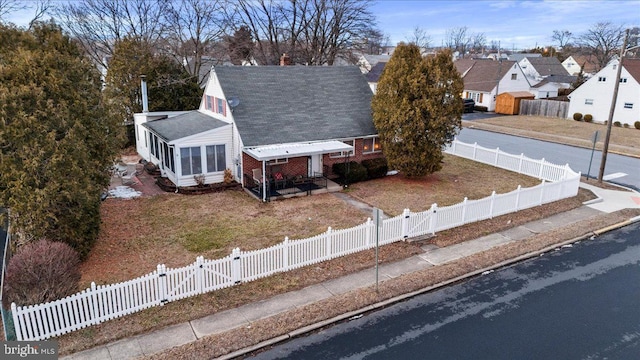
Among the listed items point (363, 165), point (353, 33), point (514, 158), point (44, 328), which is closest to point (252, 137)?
point (363, 165)

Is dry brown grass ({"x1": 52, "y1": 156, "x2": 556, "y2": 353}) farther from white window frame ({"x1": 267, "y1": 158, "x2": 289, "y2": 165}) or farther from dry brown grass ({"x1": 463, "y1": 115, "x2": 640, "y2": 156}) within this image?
dry brown grass ({"x1": 463, "y1": 115, "x2": 640, "y2": 156})

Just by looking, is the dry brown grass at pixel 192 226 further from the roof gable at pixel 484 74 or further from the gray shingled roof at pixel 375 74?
the gray shingled roof at pixel 375 74

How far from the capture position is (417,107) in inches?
793

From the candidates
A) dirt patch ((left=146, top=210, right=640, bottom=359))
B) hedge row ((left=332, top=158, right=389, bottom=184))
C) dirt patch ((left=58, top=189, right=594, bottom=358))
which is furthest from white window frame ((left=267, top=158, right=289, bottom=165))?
dirt patch ((left=146, top=210, right=640, bottom=359))

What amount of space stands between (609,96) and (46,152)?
159ft

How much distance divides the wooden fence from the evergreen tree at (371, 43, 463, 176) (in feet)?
107

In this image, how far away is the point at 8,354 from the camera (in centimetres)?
859

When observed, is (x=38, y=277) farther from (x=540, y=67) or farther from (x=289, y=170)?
(x=540, y=67)

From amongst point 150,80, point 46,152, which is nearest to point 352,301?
point 46,152

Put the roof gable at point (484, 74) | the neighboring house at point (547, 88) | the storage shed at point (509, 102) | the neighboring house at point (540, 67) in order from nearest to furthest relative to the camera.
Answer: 1. the storage shed at point (509, 102)
2. the roof gable at point (484, 74)
3. the neighboring house at point (547, 88)
4. the neighboring house at point (540, 67)

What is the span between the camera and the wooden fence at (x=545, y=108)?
46344 millimetres

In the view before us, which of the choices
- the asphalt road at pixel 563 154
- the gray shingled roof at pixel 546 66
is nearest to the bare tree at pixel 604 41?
the gray shingled roof at pixel 546 66

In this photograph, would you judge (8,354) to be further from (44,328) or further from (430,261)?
(430,261)

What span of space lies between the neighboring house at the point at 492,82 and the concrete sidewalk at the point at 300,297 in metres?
36.9
